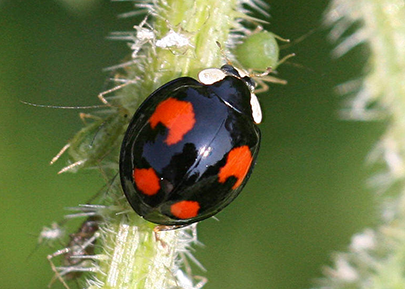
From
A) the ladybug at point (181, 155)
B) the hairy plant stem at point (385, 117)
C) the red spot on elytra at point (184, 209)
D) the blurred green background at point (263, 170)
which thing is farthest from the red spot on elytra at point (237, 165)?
the blurred green background at point (263, 170)

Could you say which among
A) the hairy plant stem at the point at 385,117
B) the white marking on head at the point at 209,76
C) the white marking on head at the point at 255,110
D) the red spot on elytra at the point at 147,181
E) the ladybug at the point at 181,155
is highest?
the hairy plant stem at the point at 385,117

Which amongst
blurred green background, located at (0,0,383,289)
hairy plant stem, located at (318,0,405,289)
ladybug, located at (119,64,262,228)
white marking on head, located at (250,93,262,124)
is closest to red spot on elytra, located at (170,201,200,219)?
ladybug, located at (119,64,262,228)

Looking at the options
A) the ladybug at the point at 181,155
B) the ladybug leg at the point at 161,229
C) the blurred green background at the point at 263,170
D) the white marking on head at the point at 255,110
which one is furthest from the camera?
the blurred green background at the point at 263,170

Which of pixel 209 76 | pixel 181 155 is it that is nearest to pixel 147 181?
pixel 181 155

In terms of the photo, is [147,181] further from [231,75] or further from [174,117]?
[231,75]

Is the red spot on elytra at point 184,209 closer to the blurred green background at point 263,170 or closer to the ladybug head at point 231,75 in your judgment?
the ladybug head at point 231,75

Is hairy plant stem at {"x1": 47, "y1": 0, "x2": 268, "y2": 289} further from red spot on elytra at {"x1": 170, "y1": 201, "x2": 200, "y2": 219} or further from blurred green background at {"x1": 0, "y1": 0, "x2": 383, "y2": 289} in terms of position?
blurred green background at {"x1": 0, "y1": 0, "x2": 383, "y2": 289}

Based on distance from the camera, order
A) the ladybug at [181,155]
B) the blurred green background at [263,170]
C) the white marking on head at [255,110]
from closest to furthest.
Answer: the ladybug at [181,155] < the white marking on head at [255,110] < the blurred green background at [263,170]
